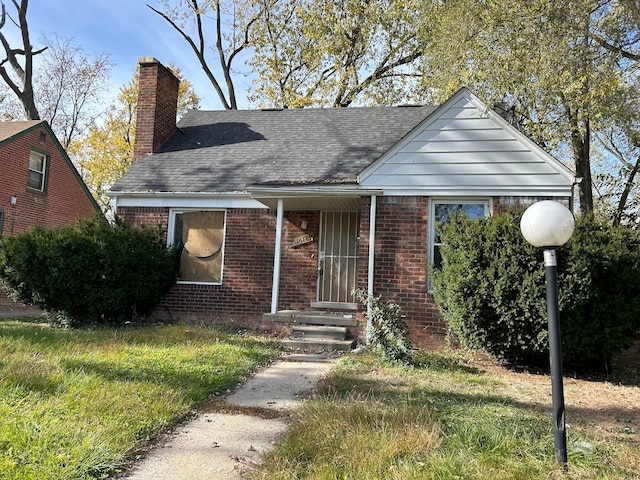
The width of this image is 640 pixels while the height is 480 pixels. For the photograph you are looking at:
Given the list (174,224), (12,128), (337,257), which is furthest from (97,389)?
(12,128)

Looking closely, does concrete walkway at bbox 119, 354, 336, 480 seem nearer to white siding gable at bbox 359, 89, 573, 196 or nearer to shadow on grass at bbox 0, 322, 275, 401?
shadow on grass at bbox 0, 322, 275, 401

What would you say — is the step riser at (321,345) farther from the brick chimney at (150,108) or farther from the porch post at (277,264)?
the brick chimney at (150,108)

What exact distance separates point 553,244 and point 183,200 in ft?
27.6

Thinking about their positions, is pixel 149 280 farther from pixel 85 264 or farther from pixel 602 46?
pixel 602 46

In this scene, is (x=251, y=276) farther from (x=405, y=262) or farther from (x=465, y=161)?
(x=465, y=161)

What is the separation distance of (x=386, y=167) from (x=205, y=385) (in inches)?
201

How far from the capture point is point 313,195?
29.4 ft

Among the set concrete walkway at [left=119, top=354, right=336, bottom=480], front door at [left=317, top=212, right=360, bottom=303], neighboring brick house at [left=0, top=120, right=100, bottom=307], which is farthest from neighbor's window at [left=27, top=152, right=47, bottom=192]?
concrete walkway at [left=119, top=354, right=336, bottom=480]

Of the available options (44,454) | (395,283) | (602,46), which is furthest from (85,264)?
(602,46)

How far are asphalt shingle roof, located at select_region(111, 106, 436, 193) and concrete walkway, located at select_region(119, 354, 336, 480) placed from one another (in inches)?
176

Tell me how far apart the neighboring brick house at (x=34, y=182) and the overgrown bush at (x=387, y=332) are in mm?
10822

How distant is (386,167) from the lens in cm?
876

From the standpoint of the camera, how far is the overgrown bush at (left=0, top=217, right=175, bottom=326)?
9.03 metres

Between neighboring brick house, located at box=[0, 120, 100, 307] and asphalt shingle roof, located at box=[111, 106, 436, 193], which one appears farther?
neighboring brick house, located at box=[0, 120, 100, 307]
